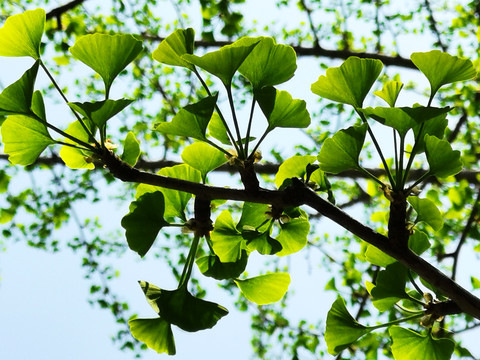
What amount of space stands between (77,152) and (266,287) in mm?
347

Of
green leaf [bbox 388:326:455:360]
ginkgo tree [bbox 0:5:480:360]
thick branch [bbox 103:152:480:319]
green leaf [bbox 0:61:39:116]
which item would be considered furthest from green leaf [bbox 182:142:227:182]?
green leaf [bbox 388:326:455:360]

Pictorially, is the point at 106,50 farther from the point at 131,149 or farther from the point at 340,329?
the point at 340,329

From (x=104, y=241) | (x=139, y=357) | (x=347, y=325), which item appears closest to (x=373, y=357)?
(x=347, y=325)

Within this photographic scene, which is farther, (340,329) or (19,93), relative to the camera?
(340,329)

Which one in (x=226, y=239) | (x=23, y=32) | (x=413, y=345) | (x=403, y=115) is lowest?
(x=413, y=345)

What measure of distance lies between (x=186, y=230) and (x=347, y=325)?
27 cm

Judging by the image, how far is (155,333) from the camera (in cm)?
65

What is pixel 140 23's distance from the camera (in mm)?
2551

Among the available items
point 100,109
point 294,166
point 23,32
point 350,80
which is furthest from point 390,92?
point 23,32

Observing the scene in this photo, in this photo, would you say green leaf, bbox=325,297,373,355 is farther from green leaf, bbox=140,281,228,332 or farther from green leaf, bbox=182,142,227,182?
green leaf, bbox=182,142,227,182

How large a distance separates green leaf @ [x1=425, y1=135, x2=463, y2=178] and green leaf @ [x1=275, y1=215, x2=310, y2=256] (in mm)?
192

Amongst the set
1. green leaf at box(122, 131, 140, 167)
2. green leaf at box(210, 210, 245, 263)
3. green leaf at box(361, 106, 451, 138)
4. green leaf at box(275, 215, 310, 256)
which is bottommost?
green leaf at box(210, 210, 245, 263)

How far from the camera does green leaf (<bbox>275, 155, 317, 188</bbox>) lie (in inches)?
26.5

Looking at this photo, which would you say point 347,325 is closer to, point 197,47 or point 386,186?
point 386,186
